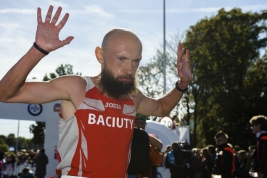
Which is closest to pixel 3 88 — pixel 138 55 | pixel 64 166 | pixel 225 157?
pixel 64 166

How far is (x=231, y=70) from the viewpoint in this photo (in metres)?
31.3

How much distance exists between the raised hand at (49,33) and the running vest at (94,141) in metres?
0.37

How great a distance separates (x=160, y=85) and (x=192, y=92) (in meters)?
2.98

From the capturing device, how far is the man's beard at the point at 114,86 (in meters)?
2.79

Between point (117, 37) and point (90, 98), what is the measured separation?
0.47m

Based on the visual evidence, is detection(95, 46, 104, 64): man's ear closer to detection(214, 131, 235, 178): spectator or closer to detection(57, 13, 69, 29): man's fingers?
detection(57, 13, 69, 29): man's fingers

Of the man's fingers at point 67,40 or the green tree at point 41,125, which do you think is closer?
the man's fingers at point 67,40

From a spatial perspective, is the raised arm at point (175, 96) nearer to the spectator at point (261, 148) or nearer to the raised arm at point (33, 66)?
the raised arm at point (33, 66)

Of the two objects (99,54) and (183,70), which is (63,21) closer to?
(99,54)

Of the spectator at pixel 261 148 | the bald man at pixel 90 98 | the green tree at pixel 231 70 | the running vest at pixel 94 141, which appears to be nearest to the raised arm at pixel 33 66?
the bald man at pixel 90 98

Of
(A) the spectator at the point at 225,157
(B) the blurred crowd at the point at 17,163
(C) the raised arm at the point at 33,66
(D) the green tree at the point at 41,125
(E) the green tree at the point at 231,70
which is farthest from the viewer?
(D) the green tree at the point at 41,125

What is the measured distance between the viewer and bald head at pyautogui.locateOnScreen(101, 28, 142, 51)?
2.85 m

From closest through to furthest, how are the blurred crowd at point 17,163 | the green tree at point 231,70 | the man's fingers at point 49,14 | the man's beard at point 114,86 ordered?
the man's fingers at point 49,14 → the man's beard at point 114,86 → the blurred crowd at point 17,163 → the green tree at point 231,70

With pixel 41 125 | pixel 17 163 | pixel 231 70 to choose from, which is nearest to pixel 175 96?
pixel 17 163
